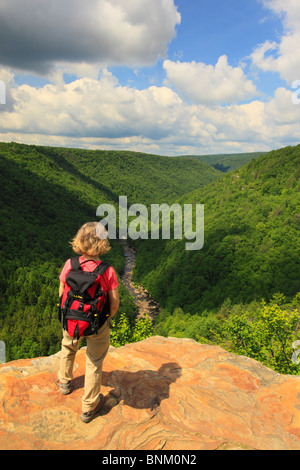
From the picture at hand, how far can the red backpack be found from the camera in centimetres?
397

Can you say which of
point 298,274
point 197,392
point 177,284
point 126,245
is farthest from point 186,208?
point 197,392

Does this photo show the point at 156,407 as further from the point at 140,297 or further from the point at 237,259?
the point at 140,297

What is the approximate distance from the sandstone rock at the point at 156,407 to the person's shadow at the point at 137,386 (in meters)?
0.02

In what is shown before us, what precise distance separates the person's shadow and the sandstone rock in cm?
2

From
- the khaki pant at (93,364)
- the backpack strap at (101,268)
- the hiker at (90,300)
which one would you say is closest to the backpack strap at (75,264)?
the hiker at (90,300)

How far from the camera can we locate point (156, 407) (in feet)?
16.5

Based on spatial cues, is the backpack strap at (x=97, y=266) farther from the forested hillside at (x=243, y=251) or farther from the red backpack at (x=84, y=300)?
the forested hillside at (x=243, y=251)

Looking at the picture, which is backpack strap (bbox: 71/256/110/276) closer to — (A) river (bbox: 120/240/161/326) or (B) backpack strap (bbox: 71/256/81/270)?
(B) backpack strap (bbox: 71/256/81/270)

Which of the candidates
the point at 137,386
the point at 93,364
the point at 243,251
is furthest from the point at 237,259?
the point at 93,364

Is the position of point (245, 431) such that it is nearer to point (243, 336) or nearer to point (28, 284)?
point (243, 336)

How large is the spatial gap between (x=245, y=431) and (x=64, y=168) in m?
205

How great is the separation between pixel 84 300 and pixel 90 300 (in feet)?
0.31

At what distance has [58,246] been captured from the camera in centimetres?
9231

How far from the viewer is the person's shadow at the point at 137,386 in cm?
504
